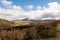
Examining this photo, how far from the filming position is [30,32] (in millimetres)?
5703

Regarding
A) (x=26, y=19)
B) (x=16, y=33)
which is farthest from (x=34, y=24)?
(x=16, y=33)

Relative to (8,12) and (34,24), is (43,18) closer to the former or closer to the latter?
(34,24)

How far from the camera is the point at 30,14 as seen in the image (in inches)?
233

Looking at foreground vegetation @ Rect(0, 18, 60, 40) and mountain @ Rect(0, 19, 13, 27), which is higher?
mountain @ Rect(0, 19, 13, 27)

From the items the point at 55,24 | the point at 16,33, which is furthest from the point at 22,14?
the point at 55,24

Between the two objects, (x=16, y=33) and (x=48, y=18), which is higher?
(x=48, y=18)

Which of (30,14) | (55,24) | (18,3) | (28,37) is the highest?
(18,3)

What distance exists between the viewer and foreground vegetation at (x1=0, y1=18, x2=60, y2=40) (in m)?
5.62

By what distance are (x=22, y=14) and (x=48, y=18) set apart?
931mm

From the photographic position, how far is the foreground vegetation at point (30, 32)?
5.62 m

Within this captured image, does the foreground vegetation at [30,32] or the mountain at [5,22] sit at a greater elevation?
the mountain at [5,22]

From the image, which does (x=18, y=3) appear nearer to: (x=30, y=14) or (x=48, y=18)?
(x=30, y=14)

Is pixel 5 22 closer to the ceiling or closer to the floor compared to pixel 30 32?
closer to the ceiling

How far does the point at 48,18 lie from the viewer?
5.77 meters
